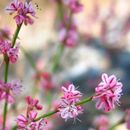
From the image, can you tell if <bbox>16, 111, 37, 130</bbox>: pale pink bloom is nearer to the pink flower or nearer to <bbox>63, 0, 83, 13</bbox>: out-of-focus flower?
the pink flower

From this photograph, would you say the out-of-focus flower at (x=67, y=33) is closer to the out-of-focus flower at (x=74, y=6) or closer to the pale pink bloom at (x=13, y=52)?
the out-of-focus flower at (x=74, y=6)

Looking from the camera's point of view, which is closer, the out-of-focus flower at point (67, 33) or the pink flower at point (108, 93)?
A: the pink flower at point (108, 93)

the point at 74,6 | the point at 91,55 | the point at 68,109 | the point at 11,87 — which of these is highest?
the point at 91,55

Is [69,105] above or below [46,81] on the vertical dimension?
below

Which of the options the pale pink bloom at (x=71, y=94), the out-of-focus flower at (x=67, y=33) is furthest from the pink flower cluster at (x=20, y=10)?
the out-of-focus flower at (x=67, y=33)

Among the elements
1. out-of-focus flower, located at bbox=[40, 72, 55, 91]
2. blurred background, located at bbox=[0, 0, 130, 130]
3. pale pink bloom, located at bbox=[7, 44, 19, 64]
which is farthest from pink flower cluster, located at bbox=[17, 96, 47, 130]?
blurred background, located at bbox=[0, 0, 130, 130]

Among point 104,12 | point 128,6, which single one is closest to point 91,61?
point 104,12

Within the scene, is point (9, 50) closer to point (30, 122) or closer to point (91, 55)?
point (30, 122)

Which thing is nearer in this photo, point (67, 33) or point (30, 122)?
point (30, 122)

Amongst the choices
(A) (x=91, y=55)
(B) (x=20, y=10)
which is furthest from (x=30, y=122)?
(A) (x=91, y=55)

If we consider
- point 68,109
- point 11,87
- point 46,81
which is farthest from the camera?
point 46,81
